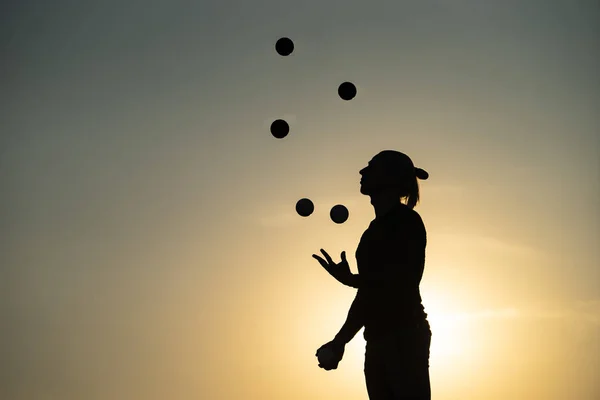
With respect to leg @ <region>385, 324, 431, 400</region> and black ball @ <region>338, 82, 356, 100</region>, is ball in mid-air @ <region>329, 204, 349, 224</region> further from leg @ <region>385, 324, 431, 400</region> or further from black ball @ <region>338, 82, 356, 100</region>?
leg @ <region>385, 324, 431, 400</region>

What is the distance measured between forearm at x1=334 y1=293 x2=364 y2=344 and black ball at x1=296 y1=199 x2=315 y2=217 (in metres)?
2.55

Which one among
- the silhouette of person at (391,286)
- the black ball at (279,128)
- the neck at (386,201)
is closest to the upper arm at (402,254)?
the silhouette of person at (391,286)

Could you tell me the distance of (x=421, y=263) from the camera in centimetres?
667

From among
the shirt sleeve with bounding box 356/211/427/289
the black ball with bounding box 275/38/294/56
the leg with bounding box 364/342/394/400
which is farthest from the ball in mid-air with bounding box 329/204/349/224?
the black ball with bounding box 275/38/294/56

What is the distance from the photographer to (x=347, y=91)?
35.5ft

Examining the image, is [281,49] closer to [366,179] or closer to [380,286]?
[366,179]

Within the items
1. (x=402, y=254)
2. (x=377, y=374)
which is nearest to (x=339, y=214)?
(x=402, y=254)

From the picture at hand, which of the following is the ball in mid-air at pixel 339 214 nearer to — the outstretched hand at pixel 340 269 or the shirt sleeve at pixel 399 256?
the shirt sleeve at pixel 399 256

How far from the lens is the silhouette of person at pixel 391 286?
6346 mm

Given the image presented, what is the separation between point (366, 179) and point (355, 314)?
1.20 meters

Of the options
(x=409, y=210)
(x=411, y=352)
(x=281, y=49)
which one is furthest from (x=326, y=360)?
(x=281, y=49)

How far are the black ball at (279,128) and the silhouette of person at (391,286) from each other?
3850 mm

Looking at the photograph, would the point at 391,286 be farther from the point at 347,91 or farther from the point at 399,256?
the point at 347,91

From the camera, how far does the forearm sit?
687 cm
